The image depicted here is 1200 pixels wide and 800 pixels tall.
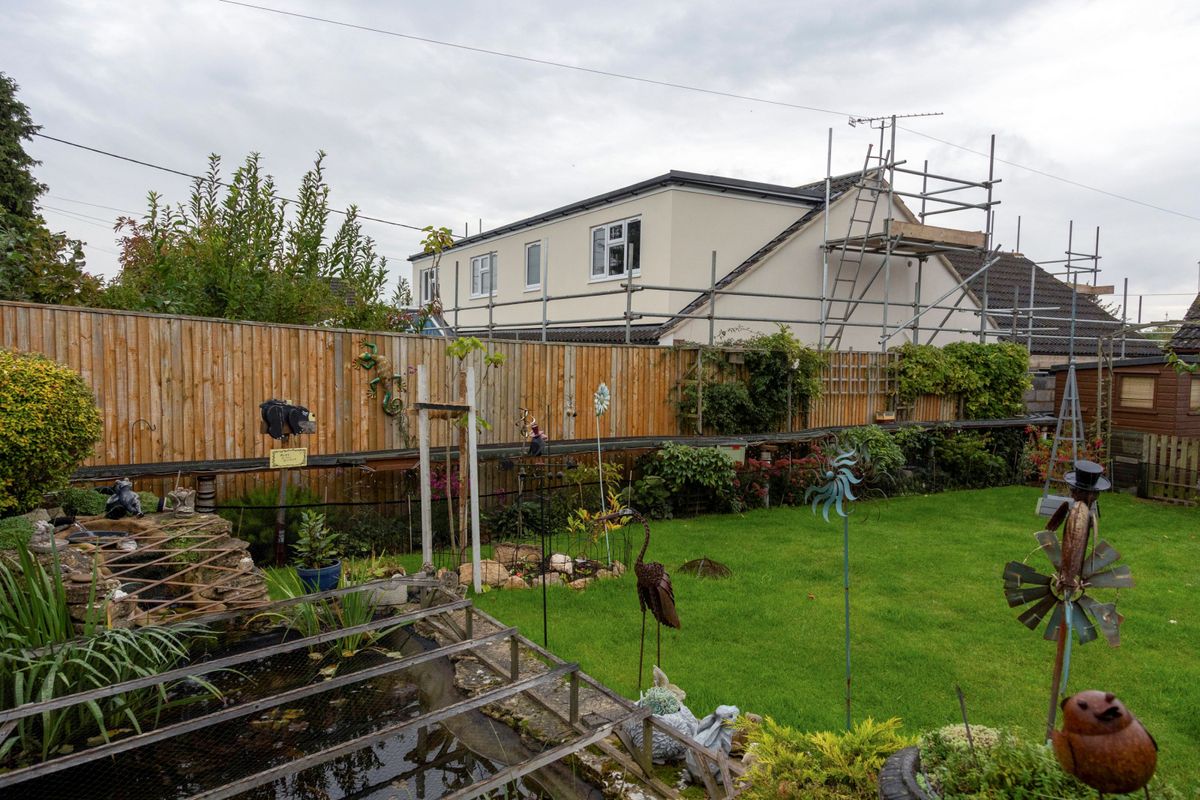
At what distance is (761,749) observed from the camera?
2676 millimetres

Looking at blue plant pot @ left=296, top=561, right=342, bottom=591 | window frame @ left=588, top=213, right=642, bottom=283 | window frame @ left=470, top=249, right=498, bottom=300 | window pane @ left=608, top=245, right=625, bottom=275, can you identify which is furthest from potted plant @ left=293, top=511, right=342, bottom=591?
window frame @ left=470, top=249, right=498, bottom=300

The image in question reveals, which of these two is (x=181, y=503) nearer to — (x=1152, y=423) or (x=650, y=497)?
(x=650, y=497)

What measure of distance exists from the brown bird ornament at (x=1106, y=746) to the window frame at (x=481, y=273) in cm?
1539

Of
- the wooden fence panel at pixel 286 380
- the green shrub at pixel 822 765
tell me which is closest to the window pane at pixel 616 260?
the wooden fence panel at pixel 286 380

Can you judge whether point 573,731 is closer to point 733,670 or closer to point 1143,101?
point 733,670

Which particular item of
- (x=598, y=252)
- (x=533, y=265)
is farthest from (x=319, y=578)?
(x=533, y=265)

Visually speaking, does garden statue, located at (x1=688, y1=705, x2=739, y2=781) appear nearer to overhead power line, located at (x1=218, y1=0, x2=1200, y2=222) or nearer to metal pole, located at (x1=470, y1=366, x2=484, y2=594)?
metal pole, located at (x1=470, y1=366, x2=484, y2=594)

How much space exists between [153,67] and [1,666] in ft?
28.0

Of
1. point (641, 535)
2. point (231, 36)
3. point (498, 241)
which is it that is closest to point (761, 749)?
point (641, 535)

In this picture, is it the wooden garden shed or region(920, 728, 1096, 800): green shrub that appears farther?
the wooden garden shed

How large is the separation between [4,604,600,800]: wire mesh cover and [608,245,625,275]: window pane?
946 centimetres

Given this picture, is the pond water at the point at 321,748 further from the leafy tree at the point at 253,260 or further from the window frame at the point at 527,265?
the window frame at the point at 527,265

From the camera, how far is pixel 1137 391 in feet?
38.1

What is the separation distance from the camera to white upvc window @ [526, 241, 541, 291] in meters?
14.8
